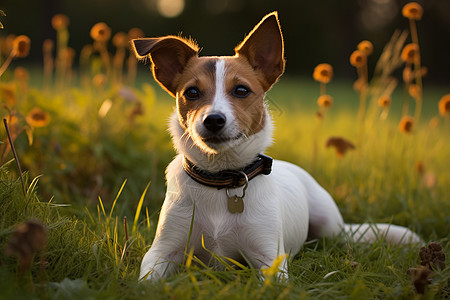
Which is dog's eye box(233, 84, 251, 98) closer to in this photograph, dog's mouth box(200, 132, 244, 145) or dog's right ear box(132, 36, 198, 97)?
dog's mouth box(200, 132, 244, 145)

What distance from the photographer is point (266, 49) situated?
107 inches

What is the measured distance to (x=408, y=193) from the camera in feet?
13.8

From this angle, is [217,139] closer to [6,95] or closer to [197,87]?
[197,87]

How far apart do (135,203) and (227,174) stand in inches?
70.7

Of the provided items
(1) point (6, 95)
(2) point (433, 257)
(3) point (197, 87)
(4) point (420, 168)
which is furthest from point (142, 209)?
(4) point (420, 168)

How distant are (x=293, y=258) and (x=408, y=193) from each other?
1.80 metres

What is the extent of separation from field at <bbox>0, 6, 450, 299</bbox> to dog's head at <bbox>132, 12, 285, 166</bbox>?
366 mm

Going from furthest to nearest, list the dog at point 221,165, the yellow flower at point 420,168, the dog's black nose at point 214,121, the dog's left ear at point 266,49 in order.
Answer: the yellow flower at point 420,168, the dog's left ear at point 266,49, the dog at point 221,165, the dog's black nose at point 214,121

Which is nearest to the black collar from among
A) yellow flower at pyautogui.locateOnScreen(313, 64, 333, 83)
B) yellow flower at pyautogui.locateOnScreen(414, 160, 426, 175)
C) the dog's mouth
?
the dog's mouth

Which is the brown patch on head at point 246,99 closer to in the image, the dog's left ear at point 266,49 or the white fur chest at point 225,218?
the dog's left ear at point 266,49

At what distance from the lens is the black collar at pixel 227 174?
2.48m

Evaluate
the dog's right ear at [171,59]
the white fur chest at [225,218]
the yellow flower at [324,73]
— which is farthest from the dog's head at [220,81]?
the yellow flower at [324,73]

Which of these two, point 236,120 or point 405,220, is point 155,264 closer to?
point 236,120

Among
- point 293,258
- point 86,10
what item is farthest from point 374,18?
point 293,258
